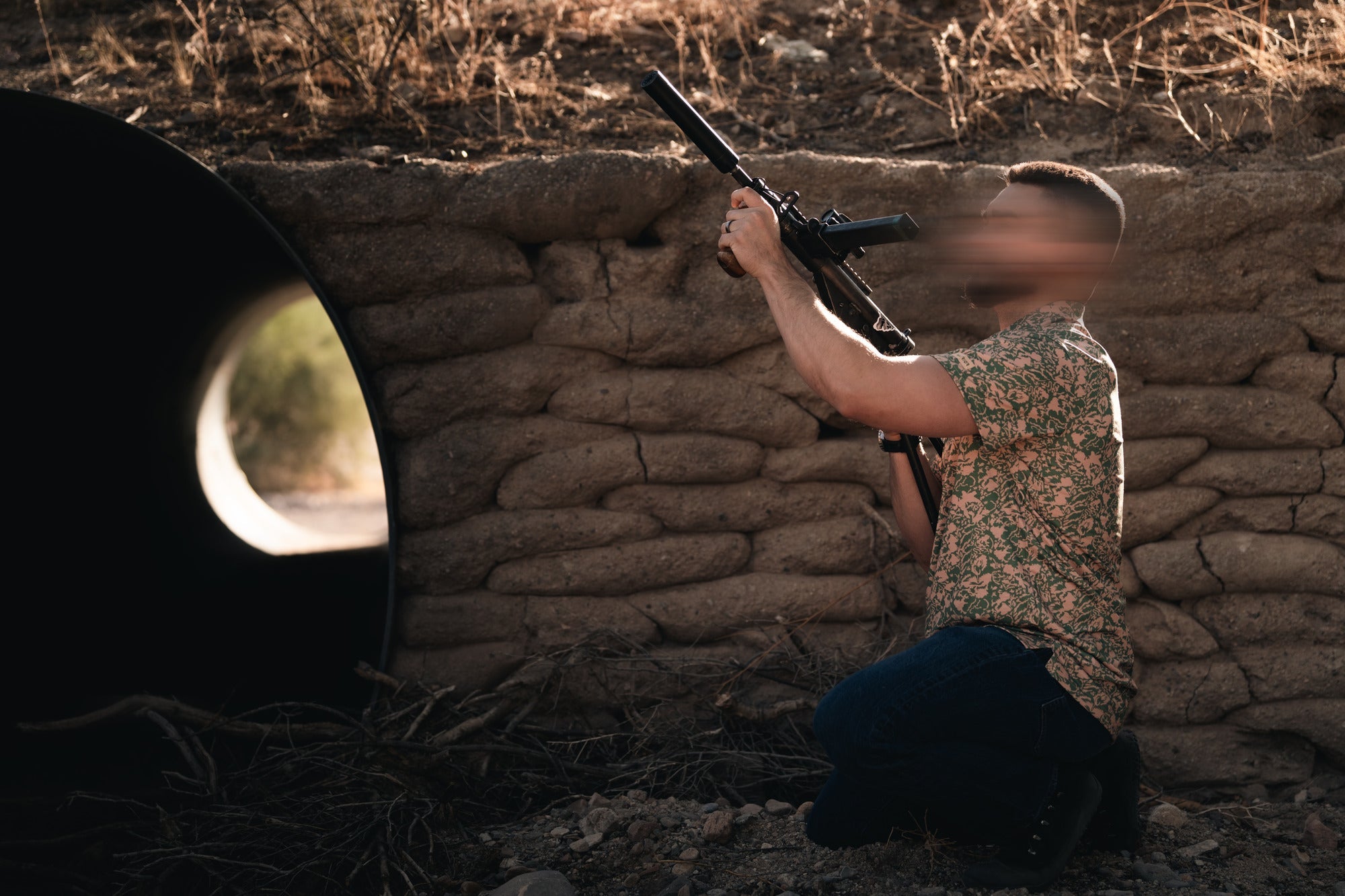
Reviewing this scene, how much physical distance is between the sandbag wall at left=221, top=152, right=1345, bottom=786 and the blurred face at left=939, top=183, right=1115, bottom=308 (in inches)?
34.9

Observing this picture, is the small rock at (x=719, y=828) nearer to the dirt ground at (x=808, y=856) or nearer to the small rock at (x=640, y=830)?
the dirt ground at (x=808, y=856)

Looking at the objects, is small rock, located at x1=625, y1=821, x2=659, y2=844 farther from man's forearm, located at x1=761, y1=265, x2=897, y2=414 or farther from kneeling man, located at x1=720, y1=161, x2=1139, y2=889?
man's forearm, located at x1=761, y1=265, x2=897, y2=414

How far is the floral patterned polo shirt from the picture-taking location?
190cm

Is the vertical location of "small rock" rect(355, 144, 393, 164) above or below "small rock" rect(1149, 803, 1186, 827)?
above

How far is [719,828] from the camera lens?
235 cm

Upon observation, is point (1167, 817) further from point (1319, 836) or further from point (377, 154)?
point (377, 154)

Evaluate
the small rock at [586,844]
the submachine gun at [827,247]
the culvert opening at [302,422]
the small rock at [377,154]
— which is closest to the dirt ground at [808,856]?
the small rock at [586,844]

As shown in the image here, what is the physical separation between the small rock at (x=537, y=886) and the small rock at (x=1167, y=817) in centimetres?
148

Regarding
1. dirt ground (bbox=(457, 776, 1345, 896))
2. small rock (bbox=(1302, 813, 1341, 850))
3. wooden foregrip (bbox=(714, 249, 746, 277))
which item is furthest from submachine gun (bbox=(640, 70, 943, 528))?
small rock (bbox=(1302, 813, 1341, 850))

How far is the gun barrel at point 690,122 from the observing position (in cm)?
214

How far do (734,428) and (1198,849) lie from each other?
1.59m

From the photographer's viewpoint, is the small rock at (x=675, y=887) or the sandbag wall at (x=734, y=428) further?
the sandbag wall at (x=734, y=428)

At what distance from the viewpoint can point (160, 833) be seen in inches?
102

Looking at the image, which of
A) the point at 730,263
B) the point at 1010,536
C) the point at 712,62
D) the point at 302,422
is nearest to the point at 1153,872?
the point at 1010,536
